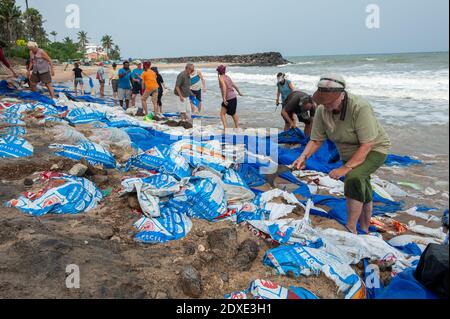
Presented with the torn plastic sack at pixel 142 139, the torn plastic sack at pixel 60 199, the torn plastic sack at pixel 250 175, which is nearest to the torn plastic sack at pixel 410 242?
the torn plastic sack at pixel 250 175

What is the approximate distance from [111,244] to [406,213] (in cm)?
316

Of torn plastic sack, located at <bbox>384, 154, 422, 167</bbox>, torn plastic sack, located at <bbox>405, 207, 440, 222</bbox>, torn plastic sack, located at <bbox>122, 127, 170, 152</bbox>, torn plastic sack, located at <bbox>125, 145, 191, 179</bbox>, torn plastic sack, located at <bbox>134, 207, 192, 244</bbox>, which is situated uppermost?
torn plastic sack, located at <bbox>122, 127, 170, 152</bbox>

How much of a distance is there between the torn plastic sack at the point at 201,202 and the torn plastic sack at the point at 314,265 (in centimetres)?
82

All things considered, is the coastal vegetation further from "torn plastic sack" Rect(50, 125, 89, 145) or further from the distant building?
"torn plastic sack" Rect(50, 125, 89, 145)

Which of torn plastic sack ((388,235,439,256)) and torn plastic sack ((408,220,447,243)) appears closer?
torn plastic sack ((388,235,439,256))

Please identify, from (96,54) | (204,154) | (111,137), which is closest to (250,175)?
(204,154)

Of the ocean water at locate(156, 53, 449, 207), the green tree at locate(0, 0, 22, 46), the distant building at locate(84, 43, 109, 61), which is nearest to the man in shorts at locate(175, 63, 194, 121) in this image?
the ocean water at locate(156, 53, 449, 207)

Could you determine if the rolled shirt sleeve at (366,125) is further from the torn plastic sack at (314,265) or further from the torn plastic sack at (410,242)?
the torn plastic sack at (410,242)

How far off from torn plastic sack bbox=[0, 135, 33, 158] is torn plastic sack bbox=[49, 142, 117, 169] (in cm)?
36

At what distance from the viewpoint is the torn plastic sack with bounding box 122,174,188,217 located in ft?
9.99

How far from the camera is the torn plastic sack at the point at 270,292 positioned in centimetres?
203

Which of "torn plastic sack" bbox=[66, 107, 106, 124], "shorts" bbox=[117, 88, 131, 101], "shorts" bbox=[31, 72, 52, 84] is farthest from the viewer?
"shorts" bbox=[117, 88, 131, 101]
